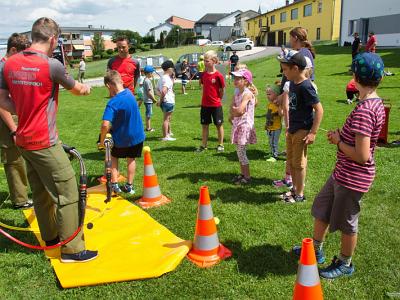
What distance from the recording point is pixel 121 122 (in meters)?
5.44

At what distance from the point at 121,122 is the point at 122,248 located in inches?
75.9

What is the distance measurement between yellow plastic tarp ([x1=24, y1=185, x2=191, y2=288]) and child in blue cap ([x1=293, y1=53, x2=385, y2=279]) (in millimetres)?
1502

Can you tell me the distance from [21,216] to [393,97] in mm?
13422

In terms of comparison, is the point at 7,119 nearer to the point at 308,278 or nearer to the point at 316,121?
the point at 316,121

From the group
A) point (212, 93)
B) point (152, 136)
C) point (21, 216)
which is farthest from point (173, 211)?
point (152, 136)

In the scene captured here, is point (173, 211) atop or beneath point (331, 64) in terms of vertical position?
beneath

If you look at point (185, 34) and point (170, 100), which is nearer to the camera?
point (170, 100)

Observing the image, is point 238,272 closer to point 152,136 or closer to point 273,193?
point 273,193

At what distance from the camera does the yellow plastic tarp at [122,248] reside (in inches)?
146

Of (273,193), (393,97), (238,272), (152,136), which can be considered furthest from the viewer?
(393,97)

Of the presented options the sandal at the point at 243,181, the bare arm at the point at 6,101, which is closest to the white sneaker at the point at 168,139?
the sandal at the point at 243,181

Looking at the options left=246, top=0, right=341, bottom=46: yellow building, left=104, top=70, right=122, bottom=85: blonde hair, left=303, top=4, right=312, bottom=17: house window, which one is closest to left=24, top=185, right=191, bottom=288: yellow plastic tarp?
left=104, top=70, right=122, bottom=85: blonde hair

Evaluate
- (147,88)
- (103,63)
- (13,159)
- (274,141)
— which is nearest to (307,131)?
(274,141)

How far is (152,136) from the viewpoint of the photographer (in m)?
10.3
